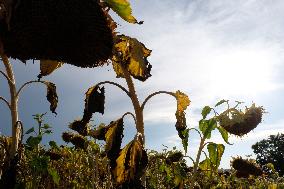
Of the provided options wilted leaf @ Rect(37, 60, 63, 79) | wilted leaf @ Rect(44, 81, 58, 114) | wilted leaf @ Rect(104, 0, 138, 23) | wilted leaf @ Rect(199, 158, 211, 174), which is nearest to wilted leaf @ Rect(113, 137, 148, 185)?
wilted leaf @ Rect(37, 60, 63, 79)

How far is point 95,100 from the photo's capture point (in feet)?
9.32

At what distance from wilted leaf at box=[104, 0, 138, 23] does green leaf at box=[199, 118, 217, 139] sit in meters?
2.49

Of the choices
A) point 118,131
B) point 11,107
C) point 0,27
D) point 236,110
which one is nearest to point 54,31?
point 0,27

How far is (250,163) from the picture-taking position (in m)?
9.15

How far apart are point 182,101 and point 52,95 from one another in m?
1.83

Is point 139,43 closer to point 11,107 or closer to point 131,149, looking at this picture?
point 131,149

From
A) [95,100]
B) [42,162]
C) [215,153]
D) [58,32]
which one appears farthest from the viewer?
[42,162]

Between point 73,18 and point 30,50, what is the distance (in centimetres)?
24

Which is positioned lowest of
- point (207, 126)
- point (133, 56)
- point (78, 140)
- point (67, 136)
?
point (133, 56)

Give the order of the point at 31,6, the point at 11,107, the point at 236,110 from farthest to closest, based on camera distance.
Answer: the point at 236,110 → the point at 11,107 → the point at 31,6

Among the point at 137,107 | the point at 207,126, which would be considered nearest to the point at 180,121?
the point at 137,107

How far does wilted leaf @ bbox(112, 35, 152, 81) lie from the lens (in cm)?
259

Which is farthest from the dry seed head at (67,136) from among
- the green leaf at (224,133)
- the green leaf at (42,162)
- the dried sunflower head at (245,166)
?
the green leaf at (224,133)

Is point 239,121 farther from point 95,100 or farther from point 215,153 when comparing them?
point 95,100
